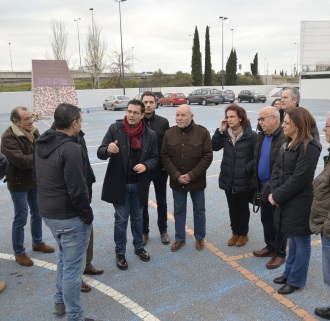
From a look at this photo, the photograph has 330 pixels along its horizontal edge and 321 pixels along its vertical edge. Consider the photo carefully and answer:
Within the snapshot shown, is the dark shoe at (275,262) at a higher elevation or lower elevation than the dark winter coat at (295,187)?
lower

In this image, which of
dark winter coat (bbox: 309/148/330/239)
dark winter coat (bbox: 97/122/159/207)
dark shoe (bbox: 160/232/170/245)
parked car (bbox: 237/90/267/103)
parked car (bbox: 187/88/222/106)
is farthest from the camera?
parked car (bbox: 237/90/267/103)

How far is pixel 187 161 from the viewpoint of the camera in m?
4.13

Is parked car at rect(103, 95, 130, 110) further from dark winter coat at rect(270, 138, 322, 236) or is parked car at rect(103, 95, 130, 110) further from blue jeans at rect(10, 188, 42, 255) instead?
dark winter coat at rect(270, 138, 322, 236)

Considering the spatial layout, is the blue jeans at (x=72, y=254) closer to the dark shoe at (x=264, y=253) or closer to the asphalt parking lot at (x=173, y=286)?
the asphalt parking lot at (x=173, y=286)

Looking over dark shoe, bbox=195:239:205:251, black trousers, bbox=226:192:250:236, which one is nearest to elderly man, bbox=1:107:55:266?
dark shoe, bbox=195:239:205:251

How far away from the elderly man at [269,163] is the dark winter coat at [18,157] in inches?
99.2

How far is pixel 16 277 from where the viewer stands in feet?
12.1

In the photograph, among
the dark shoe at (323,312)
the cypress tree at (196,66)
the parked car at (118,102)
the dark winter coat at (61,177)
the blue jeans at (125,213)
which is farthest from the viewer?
the cypress tree at (196,66)

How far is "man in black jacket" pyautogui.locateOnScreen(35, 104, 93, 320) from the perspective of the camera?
2.56m

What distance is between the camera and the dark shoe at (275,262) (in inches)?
148

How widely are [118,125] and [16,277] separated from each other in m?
1.98

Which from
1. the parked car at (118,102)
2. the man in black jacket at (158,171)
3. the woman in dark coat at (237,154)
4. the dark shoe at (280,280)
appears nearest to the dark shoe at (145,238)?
the man in black jacket at (158,171)

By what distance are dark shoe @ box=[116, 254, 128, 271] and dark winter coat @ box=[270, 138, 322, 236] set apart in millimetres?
1731

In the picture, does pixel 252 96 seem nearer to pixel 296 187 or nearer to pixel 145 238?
pixel 145 238
